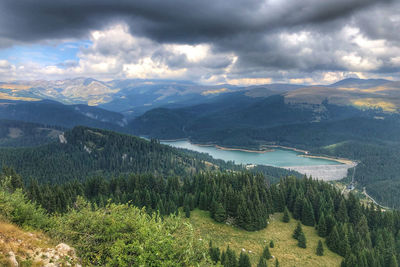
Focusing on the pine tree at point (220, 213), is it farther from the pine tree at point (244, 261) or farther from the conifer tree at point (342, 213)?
the conifer tree at point (342, 213)

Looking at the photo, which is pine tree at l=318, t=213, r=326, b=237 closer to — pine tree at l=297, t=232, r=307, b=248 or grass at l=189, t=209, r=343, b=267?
grass at l=189, t=209, r=343, b=267

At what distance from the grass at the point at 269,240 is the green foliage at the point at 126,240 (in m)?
26.6

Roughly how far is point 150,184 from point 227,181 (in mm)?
35008

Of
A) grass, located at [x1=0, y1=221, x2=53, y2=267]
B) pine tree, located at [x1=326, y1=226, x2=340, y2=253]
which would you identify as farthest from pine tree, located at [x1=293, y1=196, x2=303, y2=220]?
grass, located at [x1=0, y1=221, x2=53, y2=267]

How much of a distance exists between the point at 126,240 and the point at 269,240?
49020mm

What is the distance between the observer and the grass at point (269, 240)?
56000 millimetres

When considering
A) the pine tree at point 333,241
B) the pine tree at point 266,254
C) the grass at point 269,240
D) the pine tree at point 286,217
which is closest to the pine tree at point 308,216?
the grass at point 269,240

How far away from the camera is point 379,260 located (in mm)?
59969

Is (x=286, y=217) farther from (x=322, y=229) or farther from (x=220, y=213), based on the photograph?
(x=220, y=213)

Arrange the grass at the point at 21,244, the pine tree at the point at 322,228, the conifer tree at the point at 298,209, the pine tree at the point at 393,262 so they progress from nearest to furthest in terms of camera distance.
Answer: the grass at the point at 21,244, the pine tree at the point at 393,262, the pine tree at the point at 322,228, the conifer tree at the point at 298,209

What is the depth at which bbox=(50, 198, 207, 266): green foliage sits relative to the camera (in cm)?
2317

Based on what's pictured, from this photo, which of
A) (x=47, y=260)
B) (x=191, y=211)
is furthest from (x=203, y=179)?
(x=47, y=260)

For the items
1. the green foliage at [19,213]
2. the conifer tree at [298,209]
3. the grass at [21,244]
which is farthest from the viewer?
the conifer tree at [298,209]

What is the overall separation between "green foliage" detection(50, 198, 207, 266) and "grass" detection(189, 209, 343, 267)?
26.6 m
